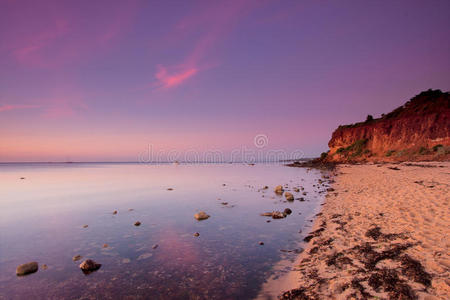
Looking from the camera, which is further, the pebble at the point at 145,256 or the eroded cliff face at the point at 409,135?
the eroded cliff face at the point at 409,135

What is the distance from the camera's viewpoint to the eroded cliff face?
149ft

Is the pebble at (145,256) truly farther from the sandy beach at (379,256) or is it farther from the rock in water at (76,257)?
the sandy beach at (379,256)

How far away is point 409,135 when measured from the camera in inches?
2057

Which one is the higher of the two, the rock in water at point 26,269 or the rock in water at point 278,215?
the rock in water at point 278,215

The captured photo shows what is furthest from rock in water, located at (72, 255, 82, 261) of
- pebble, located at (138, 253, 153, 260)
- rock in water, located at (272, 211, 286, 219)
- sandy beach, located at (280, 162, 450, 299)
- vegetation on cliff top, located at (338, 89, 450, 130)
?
vegetation on cliff top, located at (338, 89, 450, 130)

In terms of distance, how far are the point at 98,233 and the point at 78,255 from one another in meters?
3.03

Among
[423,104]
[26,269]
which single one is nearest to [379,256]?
[26,269]

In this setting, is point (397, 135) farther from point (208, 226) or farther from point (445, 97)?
point (208, 226)

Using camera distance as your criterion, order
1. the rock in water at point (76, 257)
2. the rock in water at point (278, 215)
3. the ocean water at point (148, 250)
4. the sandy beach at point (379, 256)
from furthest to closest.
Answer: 1. the rock in water at point (278, 215)
2. the rock in water at point (76, 257)
3. the ocean water at point (148, 250)
4. the sandy beach at point (379, 256)

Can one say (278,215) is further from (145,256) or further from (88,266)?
(88,266)

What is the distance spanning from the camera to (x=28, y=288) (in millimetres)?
6453

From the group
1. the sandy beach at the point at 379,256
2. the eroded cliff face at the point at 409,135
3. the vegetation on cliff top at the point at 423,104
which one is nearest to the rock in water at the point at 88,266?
the sandy beach at the point at 379,256

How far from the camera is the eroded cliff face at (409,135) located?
4553 cm

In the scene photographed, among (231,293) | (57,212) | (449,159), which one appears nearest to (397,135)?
(449,159)
